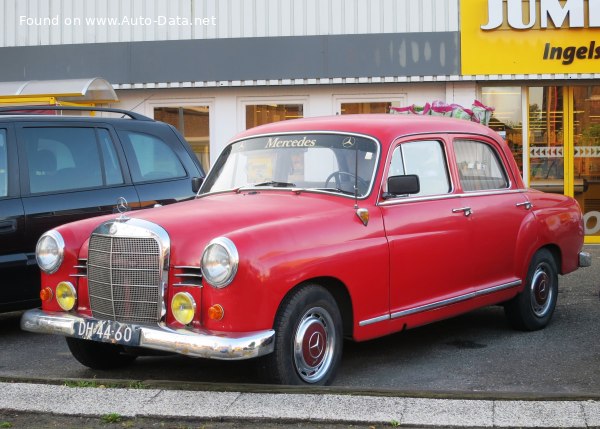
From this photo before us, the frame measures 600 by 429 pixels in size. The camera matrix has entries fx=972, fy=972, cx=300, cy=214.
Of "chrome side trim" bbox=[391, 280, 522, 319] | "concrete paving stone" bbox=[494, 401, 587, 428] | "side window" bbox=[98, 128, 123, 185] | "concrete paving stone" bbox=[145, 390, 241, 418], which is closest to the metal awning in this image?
"side window" bbox=[98, 128, 123, 185]

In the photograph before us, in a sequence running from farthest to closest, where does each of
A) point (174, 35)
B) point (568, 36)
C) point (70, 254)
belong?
1. point (174, 35)
2. point (568, 36)
3. point (70, 254)

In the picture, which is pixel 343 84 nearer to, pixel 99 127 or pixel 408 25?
pixel 408 25

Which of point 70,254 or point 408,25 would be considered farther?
point 408,25

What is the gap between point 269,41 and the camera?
49.6 ft

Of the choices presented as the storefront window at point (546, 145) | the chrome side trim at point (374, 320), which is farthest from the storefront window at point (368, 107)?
the chrome side trim at point (374, 320)

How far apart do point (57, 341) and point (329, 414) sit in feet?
12.4

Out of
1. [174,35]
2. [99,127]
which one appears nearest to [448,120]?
[99,127]

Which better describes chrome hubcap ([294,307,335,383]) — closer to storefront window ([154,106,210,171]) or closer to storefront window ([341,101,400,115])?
storefront window ([341,101,400,115])

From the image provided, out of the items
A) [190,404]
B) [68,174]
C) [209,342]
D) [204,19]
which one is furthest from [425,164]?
[204,19]

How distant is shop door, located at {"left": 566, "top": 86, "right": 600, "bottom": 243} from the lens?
15211 millimetres

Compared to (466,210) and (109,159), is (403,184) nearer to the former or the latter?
(466,210)

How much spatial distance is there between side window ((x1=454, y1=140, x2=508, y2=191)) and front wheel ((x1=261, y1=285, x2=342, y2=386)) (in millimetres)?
2076

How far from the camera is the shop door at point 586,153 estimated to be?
49.9 ft

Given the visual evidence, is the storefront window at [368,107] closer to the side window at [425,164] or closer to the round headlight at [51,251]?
the side window at [425,164]
